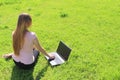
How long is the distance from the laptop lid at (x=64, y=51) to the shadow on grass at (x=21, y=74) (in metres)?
1.09

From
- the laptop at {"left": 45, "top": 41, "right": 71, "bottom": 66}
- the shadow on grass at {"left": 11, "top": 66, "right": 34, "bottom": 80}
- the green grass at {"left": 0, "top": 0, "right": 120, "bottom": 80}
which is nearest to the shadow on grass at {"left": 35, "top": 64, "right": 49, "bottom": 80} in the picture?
the green grass at {"left": 0, "top": 0, "right": 120, "bottom": 80}

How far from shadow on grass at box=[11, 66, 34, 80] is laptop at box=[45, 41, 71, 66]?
2.44 feet

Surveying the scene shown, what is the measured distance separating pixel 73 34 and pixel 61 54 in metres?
2.02

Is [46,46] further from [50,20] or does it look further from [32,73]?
[50,20]

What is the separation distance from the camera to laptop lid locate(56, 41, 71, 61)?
823 centimetres

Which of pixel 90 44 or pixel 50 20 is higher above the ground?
pixel 90 44

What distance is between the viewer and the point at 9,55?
860cm

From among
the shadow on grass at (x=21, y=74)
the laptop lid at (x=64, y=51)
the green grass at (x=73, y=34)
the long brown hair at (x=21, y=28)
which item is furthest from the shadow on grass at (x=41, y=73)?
the long brown hair at (x=21, y=28)

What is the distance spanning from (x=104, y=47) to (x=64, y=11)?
437cm

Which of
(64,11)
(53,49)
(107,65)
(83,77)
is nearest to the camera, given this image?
(83,77)

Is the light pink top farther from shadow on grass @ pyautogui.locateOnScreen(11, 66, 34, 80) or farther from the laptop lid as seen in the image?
the laptop lid

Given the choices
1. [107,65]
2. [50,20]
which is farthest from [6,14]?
[107,65]

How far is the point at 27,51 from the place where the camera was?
7586mm

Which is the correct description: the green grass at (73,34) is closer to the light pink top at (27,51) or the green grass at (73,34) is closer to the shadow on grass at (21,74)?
the shadow on grass at (21,74)
